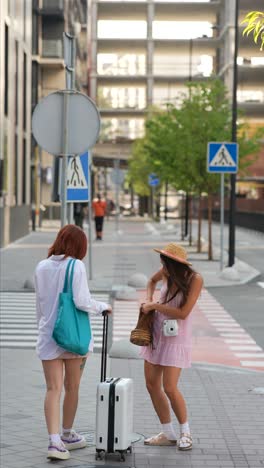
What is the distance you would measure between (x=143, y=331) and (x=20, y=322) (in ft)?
29.3

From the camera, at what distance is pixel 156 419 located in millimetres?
9297

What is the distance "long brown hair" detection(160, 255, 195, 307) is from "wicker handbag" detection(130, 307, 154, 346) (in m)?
0.19

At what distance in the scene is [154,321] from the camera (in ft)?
26.6

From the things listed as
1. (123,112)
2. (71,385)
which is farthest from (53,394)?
(123,112)

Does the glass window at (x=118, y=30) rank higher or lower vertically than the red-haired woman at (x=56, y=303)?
higher

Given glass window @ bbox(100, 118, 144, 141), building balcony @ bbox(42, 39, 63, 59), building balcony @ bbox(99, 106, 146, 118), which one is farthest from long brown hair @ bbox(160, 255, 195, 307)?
building balcony @ bbox(99, 106, 146, 118)

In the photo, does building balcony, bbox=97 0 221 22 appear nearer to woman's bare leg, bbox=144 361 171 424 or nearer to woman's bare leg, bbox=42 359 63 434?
woman's bare leg, bbox=144 361 171 424

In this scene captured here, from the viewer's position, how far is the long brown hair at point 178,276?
7977 mm

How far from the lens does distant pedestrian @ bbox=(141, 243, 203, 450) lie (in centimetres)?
796

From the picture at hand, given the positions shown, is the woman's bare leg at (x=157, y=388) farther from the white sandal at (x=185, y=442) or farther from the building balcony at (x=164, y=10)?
the building balcony at (x=164, y=10)

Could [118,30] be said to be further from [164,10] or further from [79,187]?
[79,187]

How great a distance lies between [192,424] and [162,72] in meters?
106

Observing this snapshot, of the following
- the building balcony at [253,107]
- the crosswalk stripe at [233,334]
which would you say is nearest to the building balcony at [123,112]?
the building balcony at [253,107]

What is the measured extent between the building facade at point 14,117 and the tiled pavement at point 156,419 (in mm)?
26079
